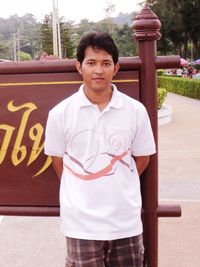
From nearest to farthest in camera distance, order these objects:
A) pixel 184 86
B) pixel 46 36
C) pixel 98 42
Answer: pixel 98 42
pixel 184 86
pixel 46 36

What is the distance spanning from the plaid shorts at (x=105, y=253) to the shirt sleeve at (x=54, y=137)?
0.38 m

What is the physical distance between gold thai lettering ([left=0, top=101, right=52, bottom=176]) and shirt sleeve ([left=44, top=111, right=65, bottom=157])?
376mm

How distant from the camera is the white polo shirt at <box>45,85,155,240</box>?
190 centimetres

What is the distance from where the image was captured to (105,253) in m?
2.01

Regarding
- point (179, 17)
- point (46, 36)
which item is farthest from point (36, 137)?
point (46, 36)

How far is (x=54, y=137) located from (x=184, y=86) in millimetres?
18120

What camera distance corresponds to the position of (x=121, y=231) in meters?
1.92

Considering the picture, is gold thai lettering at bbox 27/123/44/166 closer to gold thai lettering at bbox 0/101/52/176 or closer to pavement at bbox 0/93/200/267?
gold thai lettering at bbox 0/101/52/176

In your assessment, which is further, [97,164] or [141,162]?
[141,162]

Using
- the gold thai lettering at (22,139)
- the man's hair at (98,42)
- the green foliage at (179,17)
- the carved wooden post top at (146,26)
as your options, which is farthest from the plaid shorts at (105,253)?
the green foliage at (179,17)

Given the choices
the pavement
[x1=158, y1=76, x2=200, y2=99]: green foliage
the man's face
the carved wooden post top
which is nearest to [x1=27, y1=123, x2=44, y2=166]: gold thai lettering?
the man's face

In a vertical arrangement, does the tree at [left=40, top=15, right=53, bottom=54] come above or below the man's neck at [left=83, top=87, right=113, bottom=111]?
above

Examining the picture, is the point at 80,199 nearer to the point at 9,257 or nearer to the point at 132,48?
the point at 9,257

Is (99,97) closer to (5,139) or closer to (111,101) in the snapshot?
(111,101)
